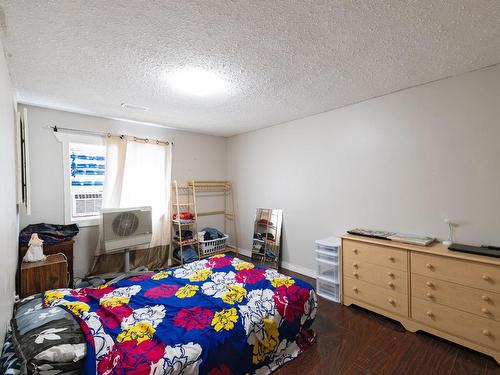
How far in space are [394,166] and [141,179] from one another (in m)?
3.50

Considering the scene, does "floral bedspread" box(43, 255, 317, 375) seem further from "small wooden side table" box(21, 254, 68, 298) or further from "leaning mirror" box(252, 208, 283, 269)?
"leaning mirror" box(252, 208, 283, 269)

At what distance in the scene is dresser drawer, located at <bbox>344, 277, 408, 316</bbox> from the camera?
2246 mm

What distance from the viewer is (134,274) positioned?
326 centimetres

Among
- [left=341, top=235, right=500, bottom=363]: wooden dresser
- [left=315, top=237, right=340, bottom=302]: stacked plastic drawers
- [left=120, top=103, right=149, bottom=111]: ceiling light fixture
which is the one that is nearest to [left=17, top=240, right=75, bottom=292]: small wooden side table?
[left=120, top=103, right=149, bottom=111]: ceiling light fixture

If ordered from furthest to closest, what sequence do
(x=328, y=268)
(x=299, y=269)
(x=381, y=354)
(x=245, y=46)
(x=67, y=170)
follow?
1. (x=299, y=269)
2. (x=67, y=170)
3. (x=328, y=268)
4. (x=381, y=354)
5. (x=245, y=46)

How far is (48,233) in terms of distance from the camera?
2.70 metres

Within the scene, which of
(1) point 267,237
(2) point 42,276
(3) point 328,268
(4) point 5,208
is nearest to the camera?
(4) point 5,208

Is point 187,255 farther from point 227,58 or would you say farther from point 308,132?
point 227,58

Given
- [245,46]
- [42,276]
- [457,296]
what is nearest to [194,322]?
[42,276]

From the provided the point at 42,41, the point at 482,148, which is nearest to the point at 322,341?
the point at 482,148

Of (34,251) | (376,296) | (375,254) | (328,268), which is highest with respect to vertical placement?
(34,251)

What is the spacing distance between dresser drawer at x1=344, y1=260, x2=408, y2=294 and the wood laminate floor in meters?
0.36

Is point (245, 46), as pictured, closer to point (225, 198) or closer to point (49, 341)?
point (49, 341)

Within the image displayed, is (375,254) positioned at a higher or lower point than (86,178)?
lower
